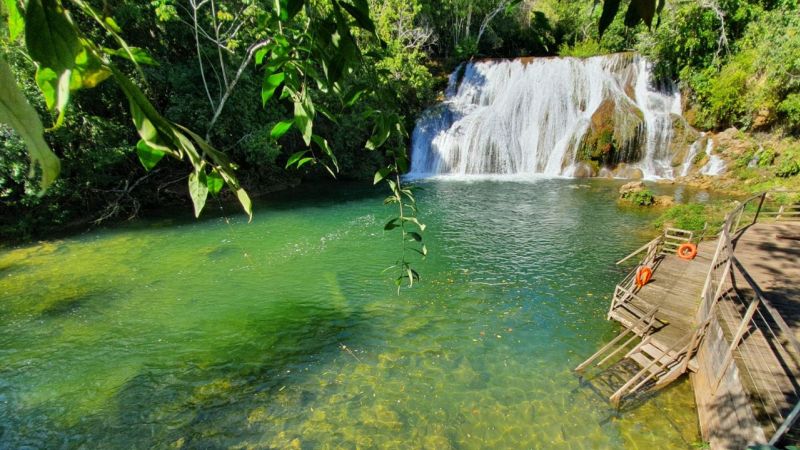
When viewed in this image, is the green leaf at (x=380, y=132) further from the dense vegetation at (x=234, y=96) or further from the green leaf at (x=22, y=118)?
the dense vegetation at (x=234, y=96)

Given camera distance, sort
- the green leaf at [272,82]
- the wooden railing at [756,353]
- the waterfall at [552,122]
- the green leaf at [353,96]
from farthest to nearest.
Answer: the waterfall at [552,122]
the wooden railing at [756,353]
the green leaf at [353,96]
the green leaf at [272,82]

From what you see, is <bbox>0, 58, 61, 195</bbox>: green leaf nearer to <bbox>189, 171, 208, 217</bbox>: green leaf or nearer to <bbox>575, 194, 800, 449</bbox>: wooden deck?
<bbox>189, 171, 208, 217</bbox>: green leaf

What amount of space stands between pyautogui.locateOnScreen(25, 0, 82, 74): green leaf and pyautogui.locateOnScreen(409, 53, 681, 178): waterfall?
26.7 metres

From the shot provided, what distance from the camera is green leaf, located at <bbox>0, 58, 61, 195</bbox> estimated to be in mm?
642

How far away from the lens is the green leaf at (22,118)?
642mm

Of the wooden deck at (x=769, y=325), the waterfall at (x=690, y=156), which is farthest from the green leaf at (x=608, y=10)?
the waterfall at (x=690, y=156)

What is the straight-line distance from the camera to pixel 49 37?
0.72 metres

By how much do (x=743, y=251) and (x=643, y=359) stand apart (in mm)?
4929

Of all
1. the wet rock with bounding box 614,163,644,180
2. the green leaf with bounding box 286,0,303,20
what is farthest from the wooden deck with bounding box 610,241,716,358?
the wet rock with bounding box 614,163,644,180

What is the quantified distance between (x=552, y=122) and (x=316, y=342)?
23.3 metres

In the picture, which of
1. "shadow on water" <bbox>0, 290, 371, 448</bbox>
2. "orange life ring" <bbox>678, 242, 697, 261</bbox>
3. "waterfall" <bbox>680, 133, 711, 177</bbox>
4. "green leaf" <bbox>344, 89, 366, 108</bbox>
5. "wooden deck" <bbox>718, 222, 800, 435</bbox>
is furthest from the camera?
"waterfall" <bbox>680, 133, 711, 177</bbox>

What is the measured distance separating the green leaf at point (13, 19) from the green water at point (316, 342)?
21.9 ft

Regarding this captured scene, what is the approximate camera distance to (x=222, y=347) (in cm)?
874

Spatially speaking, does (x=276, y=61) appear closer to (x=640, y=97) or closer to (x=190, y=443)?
(x=190, y=443)
